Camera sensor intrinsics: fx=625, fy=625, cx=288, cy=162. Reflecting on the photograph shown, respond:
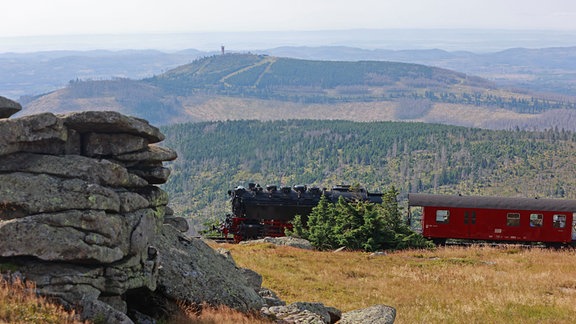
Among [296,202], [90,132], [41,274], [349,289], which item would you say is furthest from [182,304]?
[296,202]

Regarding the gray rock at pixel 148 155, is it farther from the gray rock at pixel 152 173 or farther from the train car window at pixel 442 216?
the train car window at pixel 442 216

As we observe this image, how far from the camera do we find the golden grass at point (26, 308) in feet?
44.3

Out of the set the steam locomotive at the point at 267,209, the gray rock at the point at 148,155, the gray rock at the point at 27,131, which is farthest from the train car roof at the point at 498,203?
the gray rock at the point at 27,131

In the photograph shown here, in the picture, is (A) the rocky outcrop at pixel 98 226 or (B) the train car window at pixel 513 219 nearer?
(A) the rocky outcrop at pixel 98 226

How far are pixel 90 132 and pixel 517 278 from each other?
23.1m

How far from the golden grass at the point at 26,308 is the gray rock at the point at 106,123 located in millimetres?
4941

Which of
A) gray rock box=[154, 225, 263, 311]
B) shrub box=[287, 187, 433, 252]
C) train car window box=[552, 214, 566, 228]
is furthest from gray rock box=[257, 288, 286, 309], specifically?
train car window box=[552, 214, 566, 228]

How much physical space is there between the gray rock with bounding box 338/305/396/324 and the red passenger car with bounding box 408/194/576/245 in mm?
30946

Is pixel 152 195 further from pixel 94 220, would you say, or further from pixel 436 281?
pixel 436 281

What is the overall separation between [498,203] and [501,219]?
4.18 feet

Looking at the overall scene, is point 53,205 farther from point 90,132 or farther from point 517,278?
point 517,278

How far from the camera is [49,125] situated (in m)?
16.8

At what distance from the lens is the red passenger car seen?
160 ft

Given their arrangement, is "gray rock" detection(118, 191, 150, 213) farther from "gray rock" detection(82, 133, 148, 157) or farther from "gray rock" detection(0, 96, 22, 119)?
"gray rock" detection(0, 96, 22, 119)
